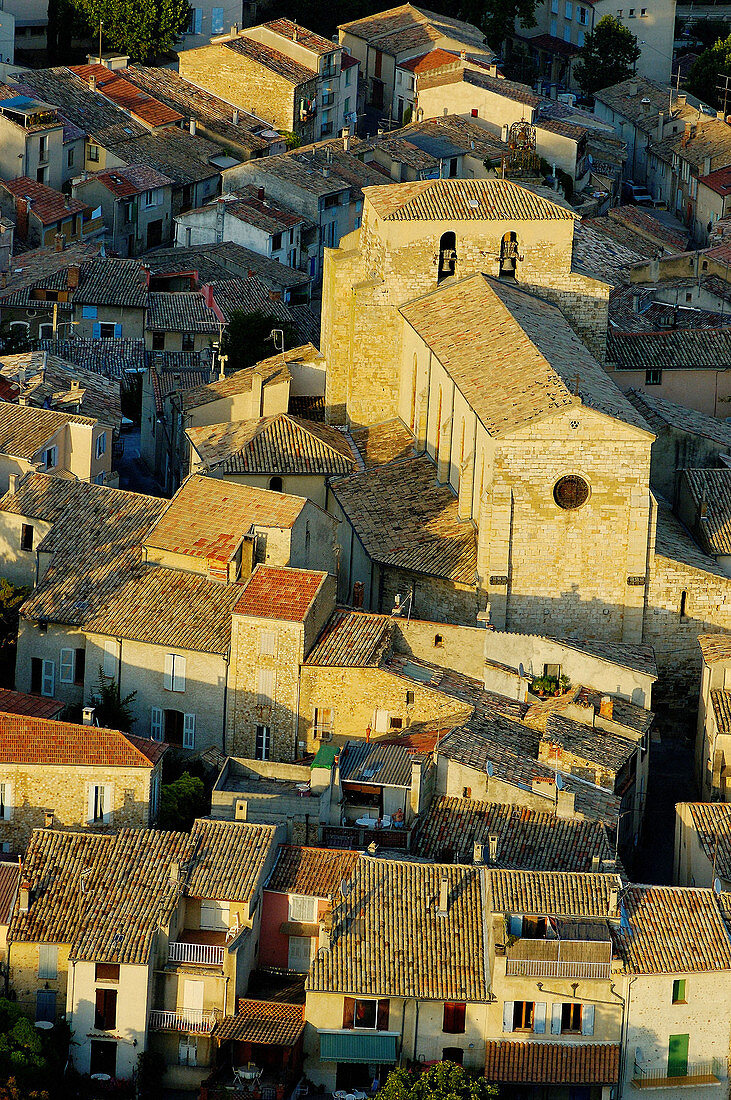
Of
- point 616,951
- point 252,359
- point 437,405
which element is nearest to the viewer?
point 616,951

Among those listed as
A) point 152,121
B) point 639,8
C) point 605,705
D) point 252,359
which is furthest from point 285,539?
point 639,8

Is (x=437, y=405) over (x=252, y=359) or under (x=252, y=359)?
over

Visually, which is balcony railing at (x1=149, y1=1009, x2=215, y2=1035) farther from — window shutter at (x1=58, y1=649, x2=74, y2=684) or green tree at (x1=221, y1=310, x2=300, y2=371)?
green tree at (x1=221, y1=310, x2=300, y2=371)

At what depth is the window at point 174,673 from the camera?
61938 mm

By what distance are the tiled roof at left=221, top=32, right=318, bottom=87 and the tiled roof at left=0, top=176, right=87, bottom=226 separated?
20.4m

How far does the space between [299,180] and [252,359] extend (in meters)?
24.5

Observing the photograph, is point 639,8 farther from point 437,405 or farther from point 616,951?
point 616,951

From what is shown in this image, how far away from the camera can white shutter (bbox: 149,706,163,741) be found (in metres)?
62.4

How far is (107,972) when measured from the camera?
5138cm

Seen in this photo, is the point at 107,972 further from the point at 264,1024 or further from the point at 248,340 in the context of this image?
the point at 248,340

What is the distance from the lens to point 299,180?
109375mm

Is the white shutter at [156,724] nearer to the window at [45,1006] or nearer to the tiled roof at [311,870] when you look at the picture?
the tiled roof at [311,870]

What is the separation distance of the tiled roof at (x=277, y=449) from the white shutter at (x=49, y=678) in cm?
1079

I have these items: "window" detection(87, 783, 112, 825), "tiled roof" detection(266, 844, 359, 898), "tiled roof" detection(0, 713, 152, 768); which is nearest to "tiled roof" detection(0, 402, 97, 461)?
"tiled roof" detection(0, 713, 152, 768)
